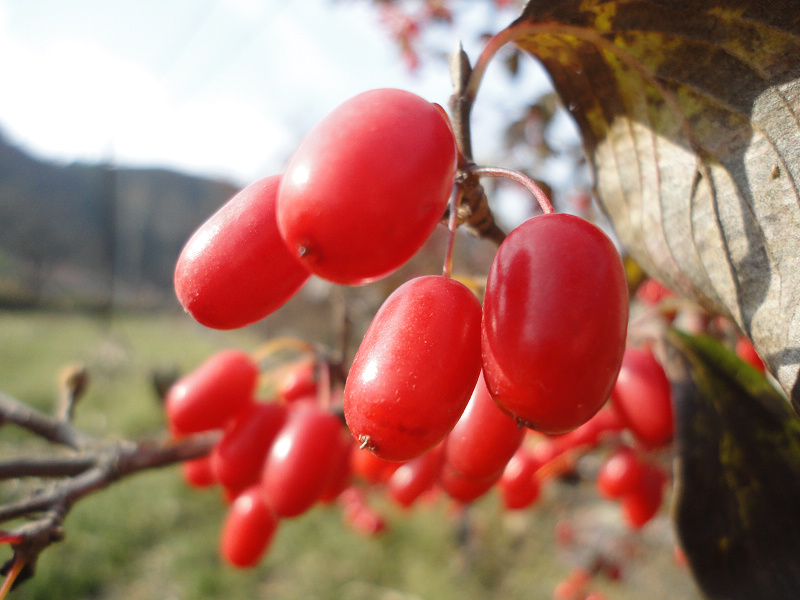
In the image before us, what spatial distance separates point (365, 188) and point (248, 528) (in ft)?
3.73

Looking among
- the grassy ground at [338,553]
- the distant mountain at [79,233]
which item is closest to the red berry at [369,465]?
the grassy ground at [338,553]

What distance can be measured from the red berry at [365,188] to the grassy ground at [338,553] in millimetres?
2726

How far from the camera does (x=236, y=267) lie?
59 centimetres

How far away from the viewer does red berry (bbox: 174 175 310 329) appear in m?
0.59

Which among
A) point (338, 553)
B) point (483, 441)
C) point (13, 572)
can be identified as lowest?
point (338, 553)

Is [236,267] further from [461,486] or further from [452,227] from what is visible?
[461,486]

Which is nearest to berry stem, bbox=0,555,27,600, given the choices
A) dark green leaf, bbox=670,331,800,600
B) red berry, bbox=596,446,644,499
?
dark green leaf, bbox=670,331,800,600

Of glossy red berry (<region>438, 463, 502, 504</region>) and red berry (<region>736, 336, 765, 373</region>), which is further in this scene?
red berry (<region>736, 336, 765, 373</region>)

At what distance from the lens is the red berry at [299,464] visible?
96cm

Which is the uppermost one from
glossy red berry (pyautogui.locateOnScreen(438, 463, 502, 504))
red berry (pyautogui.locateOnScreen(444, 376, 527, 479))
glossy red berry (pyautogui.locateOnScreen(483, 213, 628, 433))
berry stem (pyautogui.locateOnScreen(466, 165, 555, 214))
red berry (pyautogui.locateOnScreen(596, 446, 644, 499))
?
berry stem (pyautogui.locateOnScreen(466, 165, 555, 214))

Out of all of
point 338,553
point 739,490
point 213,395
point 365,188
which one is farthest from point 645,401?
point 338,553

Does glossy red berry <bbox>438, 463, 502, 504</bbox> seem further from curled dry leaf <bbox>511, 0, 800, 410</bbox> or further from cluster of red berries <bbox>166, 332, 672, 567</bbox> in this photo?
curled dry leaf <bbox>511, 0, 800, 410</bbox>

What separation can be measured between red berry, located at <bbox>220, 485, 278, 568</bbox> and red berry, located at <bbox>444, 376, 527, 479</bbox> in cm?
81

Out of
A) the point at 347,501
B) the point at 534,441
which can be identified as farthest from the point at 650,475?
the point at 347,501
